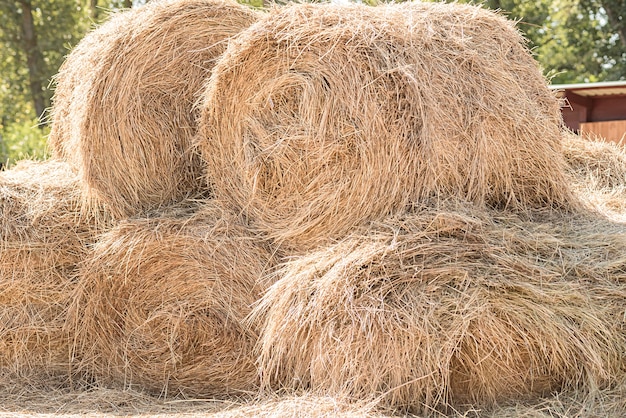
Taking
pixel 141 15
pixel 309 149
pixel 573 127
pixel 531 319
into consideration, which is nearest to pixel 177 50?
pixel 141 15

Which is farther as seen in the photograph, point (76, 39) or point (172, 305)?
point (76, 39)

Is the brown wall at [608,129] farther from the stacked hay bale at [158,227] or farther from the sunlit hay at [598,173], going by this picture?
the stacked hay bale at [158,227]

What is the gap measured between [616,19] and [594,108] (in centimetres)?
1087

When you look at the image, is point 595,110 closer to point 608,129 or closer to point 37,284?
point 608,129

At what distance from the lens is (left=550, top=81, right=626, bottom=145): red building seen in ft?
28.7

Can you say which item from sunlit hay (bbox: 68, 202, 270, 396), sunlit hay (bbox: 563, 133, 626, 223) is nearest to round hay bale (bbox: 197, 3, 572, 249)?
sunlit hay (bbox: 68, 202, 270, 396)

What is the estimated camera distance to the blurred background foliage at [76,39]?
1755 cm

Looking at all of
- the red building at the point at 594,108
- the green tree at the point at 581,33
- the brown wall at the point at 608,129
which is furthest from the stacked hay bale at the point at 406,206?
the green tree at the point at 581,33

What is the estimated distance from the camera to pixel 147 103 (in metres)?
4.09

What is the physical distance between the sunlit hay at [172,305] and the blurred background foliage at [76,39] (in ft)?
43.0

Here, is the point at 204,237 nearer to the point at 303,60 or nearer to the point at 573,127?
the point at 303,60

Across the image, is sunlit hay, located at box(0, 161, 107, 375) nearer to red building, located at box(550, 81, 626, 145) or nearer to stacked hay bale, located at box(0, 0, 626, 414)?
stacked hay bale, located at box(0, 0, 626, 414)

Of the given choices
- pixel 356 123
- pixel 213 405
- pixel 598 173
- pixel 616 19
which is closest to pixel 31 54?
pixel 616 19

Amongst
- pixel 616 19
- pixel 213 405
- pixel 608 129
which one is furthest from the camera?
pixel 616 19
